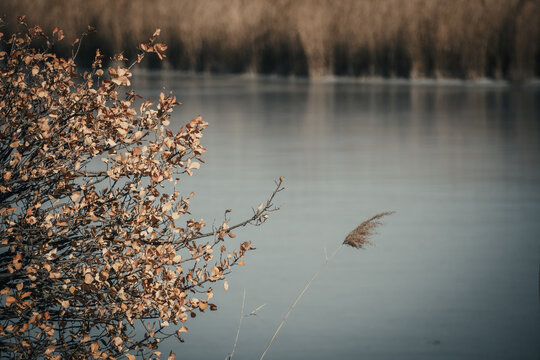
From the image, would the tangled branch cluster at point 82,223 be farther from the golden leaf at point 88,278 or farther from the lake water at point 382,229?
the lake water at point 382,229

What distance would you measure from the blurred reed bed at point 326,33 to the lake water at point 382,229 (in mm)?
4242

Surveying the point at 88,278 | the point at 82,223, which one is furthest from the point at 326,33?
the point at 88,278

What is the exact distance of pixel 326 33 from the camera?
19500mm

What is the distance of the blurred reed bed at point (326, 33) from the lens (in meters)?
17.9

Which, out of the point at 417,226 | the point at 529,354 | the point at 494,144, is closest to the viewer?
the point at 529,354

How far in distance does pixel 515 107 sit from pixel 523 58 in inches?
161

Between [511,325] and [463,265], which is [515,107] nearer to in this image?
[463,265]

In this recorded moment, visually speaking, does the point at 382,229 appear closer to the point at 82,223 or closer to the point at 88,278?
the point at 82,223

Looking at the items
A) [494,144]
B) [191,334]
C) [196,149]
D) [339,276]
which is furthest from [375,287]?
[494,144]

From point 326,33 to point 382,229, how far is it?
13421mm

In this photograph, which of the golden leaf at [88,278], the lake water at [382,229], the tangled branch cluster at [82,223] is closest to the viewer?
the golden leaf at [88,278]

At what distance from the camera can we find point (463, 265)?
18.2ft

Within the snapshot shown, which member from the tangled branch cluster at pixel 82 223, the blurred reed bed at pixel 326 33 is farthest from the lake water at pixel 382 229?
the blurred reed bed at pixel 326 33

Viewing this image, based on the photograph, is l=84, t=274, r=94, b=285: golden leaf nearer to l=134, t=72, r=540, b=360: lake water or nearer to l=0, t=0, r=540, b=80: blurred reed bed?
l=134, t=72, r=540, b=360: lake water
